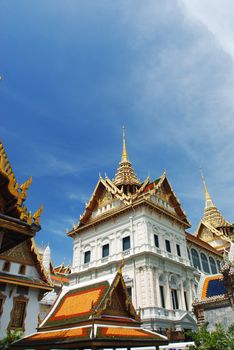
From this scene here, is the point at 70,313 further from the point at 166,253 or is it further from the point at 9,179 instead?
the point at 166,253

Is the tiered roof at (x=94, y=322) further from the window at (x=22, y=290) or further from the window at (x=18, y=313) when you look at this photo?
the window at (x=22, y=290)

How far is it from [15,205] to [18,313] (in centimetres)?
937

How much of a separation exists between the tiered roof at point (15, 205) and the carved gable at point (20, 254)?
8449 millimetres

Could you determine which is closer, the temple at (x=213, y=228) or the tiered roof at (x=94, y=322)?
the tiered roof at (x=94, y=322)

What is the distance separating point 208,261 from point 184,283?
1024 cm

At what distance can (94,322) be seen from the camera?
25.7 feet

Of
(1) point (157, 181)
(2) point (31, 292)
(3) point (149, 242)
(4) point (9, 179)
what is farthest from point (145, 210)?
(4) point (9, 179)

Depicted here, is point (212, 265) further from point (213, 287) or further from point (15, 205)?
point (15, 205)

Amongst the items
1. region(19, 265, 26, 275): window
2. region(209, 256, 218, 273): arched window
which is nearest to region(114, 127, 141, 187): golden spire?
region(209, 256, 218, 273): arched window

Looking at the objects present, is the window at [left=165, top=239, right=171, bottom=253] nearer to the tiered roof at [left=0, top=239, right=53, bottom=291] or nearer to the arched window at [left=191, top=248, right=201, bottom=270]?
the arched window at [left=191, top=248, right=201, bottom=270]

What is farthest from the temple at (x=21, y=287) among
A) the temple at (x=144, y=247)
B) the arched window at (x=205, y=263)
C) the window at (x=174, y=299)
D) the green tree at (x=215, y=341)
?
the arched window at (x=205, y=263)

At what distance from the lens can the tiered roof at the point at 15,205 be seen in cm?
672

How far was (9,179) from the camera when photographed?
6809 mm

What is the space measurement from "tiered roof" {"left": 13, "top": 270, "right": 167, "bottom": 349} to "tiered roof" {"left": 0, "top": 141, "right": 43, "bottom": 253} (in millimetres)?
2986
